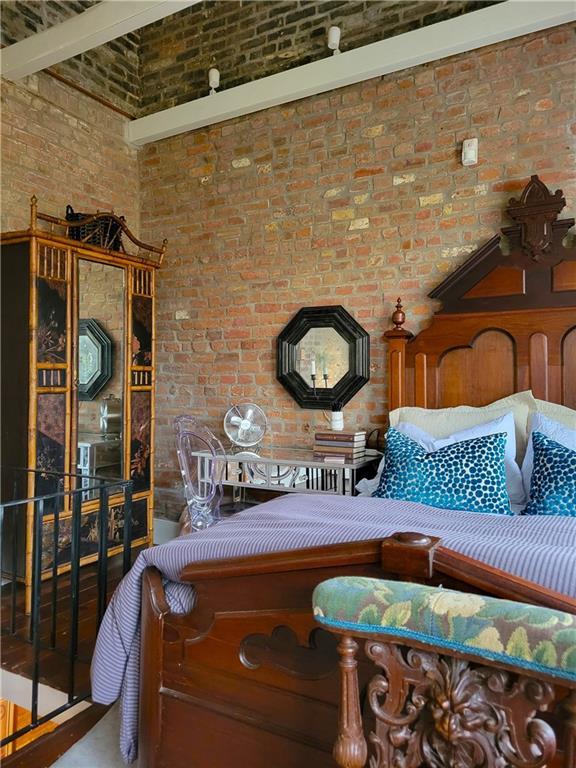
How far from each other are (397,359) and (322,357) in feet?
1.95

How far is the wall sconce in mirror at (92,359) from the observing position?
3506mm

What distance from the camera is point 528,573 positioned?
1.23 meters

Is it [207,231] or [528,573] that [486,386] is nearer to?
[528,573]

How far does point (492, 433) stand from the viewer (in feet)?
8.83

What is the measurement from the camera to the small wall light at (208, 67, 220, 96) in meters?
4.05

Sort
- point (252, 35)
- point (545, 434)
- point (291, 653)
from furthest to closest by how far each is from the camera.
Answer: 1. point (252, 35)
2. point (545, 434)
3. point (291, 653)

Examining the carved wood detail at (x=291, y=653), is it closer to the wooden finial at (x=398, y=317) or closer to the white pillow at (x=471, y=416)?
the white pillow at (x=471, y=416)

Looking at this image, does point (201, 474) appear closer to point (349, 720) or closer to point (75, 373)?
point (75, 373)

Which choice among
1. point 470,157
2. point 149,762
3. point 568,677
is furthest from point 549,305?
point 149,762

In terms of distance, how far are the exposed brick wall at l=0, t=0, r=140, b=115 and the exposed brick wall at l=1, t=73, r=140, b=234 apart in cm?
14

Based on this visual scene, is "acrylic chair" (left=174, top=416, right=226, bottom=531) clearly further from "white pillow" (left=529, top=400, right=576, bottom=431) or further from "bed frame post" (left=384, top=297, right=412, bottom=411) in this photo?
"white pillow" (left=529, top=400, right=576, bottom=431)

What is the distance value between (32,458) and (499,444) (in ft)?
8.29

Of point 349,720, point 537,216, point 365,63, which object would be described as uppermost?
point 365,63

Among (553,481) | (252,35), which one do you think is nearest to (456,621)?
(553,481)
